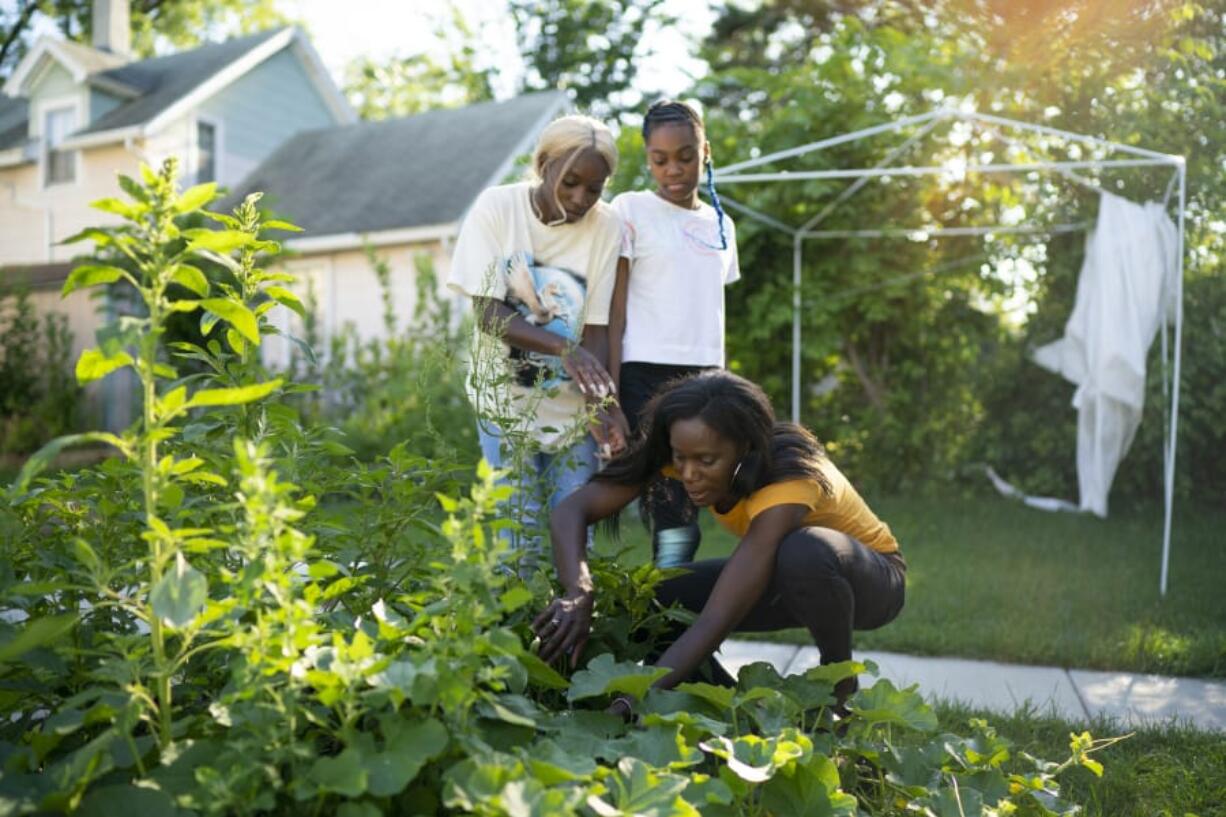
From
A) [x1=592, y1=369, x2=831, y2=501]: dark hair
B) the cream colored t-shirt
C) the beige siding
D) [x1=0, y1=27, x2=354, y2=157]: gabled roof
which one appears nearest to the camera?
[x1=592, y1=369, x2=831, y2=501]: dark hair

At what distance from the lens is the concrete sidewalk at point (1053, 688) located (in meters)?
2.92

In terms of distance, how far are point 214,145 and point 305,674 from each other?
14.7 metres

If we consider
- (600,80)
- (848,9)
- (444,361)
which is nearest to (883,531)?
(444,361)

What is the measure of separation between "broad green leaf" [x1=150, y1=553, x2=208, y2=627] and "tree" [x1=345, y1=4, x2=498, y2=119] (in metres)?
21.2

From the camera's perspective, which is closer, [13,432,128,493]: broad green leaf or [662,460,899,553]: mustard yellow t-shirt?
[13,432,128,493]: broad green leaf

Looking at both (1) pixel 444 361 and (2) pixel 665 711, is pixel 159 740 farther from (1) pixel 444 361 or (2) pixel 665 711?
(1) pixel 444 361

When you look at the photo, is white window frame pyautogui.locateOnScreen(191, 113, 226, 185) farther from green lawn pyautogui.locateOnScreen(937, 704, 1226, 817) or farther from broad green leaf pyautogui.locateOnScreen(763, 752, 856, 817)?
broad green leaf pyautogui.locateOnScreen(763, 752, 856, 817)

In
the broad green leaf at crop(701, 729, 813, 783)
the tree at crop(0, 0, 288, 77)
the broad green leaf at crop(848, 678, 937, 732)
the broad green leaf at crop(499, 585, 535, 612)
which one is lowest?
the broad green leaf at crop(848, 678, 937, 732)

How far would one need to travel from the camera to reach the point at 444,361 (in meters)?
2.01

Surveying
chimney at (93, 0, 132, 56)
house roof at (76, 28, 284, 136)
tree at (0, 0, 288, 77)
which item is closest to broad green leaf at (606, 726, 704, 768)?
house roof at (76, 28, 284, 136)

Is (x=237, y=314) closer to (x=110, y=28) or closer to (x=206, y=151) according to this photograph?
(x=206, y=151)

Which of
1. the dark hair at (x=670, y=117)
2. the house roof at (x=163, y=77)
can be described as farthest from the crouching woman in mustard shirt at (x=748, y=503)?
the house roof at (x=163, y=77)

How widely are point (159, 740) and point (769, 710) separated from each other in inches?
34.4

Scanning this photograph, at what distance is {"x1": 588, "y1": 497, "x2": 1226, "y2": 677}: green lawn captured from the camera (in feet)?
11.7
